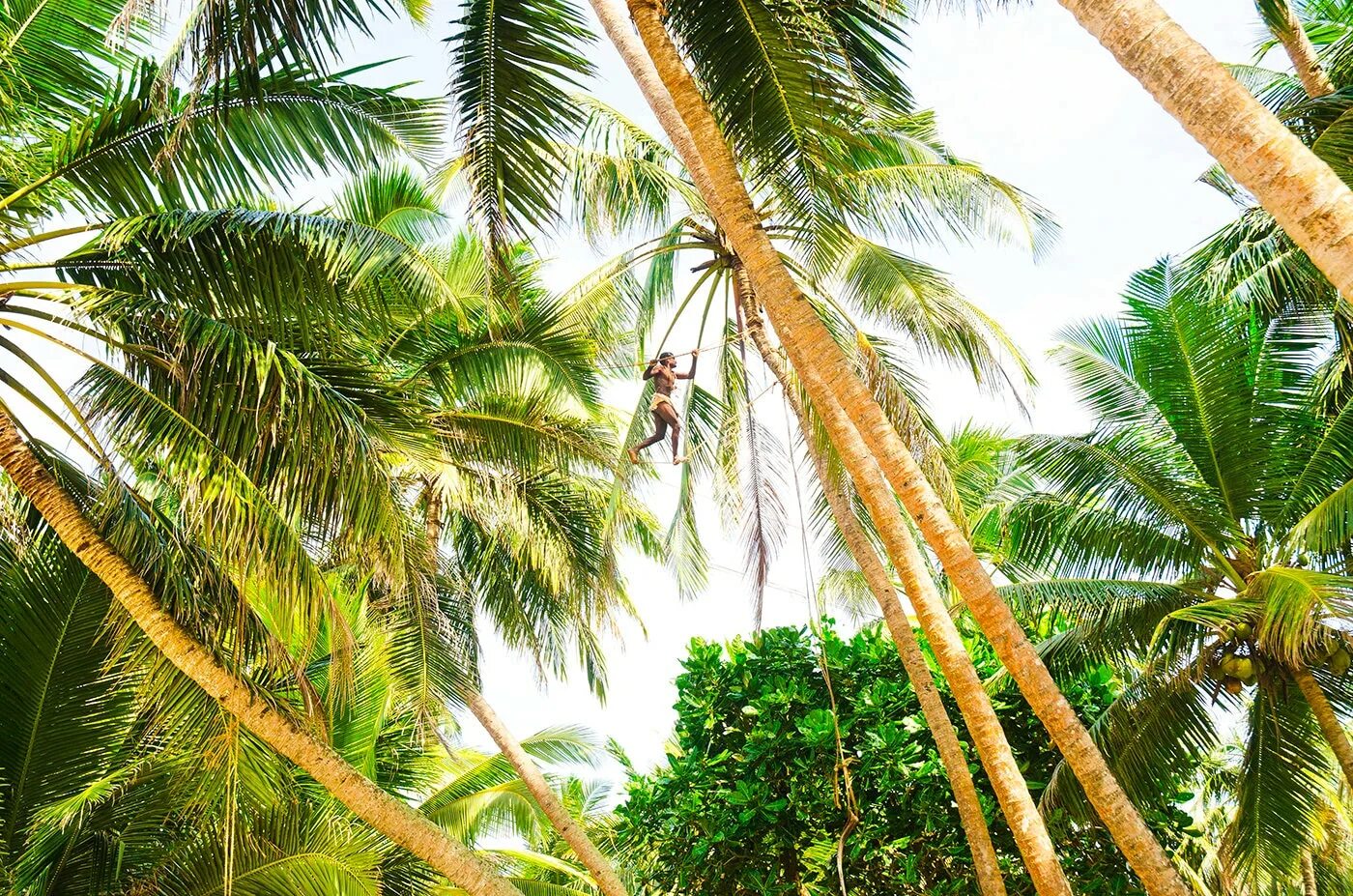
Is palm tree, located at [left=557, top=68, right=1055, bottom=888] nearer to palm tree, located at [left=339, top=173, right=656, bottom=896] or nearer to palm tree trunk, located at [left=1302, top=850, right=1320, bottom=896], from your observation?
palm tree, located at [left=339, top=173, right=656, bottom=896]

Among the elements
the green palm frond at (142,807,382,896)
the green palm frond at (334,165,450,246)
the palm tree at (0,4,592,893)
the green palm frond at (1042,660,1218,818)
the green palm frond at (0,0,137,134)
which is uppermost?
the green palm frond at (334,165,450,246)

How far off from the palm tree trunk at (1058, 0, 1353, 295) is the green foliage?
4522mm

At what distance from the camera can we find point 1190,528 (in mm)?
8922

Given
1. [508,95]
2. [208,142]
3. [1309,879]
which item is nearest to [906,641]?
[508,95]

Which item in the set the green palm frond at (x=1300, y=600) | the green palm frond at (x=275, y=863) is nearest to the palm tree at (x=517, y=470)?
the green palm frond at (x=275, y=863)

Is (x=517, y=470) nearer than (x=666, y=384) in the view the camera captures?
No

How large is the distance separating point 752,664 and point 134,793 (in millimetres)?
4724

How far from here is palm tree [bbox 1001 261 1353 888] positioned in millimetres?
8453

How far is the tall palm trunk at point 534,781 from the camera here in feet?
33.7

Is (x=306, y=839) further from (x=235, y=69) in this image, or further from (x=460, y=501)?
(x=235, y=69)

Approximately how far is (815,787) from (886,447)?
3143 millimetres

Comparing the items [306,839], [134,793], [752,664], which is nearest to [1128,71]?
[752,664]

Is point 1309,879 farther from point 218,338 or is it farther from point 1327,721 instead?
point 218,338

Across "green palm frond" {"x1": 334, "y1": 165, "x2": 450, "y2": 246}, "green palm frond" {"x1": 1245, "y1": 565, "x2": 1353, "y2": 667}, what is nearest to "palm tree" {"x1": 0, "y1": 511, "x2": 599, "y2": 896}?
"green palm frond" {"x1": 334, "y1": 165, "x2": 450, "y2": 246}
